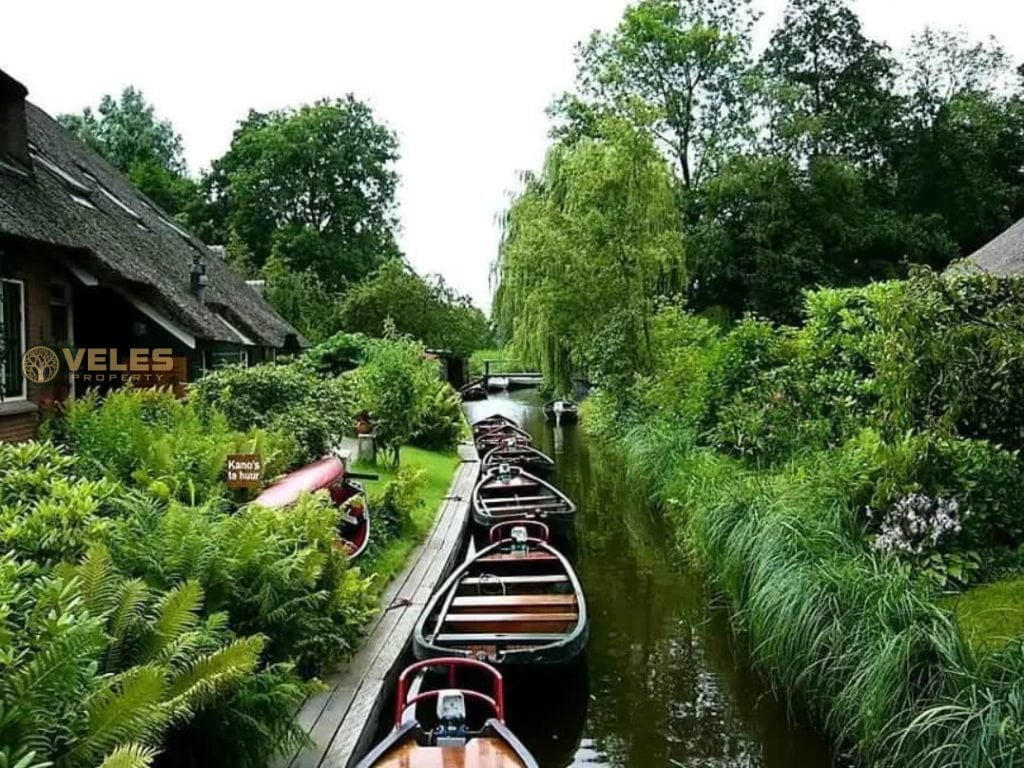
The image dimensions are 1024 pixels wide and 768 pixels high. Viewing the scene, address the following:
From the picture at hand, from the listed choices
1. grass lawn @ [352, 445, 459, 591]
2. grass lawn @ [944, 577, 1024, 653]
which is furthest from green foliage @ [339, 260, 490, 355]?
grass lawn @ [944, 577, 1024, 653]

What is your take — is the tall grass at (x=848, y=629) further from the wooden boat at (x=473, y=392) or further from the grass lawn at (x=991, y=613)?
the wooden boat at (x=473, y=392)

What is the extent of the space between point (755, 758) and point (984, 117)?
29262 millimetres

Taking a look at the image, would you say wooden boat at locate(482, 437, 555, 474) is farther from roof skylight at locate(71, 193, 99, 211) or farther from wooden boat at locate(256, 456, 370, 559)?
roof skylight at locate(71, 193, 99, 211)

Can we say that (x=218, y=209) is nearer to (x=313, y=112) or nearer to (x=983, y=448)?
(x=313, y=112)

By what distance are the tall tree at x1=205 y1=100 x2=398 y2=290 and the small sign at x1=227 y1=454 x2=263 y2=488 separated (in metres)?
32.1

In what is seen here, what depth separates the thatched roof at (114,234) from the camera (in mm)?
10883

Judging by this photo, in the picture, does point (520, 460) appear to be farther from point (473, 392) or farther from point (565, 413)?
point (473, 392)

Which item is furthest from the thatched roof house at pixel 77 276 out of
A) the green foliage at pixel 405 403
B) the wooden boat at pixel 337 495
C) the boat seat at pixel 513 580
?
the boat seat at pixel 513 580

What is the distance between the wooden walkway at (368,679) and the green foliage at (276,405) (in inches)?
85.7

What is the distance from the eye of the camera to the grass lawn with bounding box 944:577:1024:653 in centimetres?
521

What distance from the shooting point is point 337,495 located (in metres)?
9.68

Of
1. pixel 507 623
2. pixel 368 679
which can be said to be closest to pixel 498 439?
pixel 507 623

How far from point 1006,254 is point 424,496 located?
10496mm

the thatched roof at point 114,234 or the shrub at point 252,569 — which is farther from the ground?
the thatched roof at point 114,234
